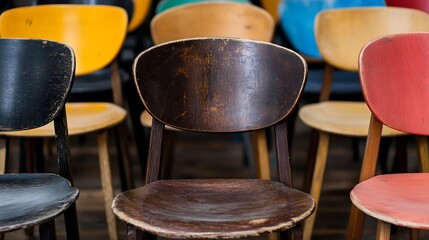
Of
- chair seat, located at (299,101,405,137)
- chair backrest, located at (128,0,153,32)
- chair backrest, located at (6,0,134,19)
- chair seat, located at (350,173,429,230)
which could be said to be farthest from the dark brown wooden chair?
chair backrest, located at (128,0,153,32)

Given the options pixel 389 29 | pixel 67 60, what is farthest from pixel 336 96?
pixel 67 60

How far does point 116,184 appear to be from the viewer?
11.0ft

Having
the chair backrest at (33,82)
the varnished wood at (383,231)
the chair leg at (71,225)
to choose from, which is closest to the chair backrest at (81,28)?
the chair backrest at (33,82)

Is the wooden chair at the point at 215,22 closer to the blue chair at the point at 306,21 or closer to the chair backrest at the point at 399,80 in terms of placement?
the blue chair at the point at 306,21

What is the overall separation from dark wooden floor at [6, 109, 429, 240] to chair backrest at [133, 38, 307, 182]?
0.88m

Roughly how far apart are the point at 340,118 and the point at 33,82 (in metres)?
1.09

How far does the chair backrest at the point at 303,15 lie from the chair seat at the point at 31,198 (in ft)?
5.60

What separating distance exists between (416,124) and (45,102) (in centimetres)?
101

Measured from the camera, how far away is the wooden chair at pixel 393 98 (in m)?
1.91

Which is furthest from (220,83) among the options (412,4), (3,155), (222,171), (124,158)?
(222,171)

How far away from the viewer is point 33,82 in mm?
2051

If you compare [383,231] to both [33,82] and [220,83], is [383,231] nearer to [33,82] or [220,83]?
[220,83]

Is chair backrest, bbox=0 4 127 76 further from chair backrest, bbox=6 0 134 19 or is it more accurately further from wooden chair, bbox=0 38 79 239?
wooden chair, bbox=0 38 79 239

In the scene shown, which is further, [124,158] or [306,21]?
[306,21]
